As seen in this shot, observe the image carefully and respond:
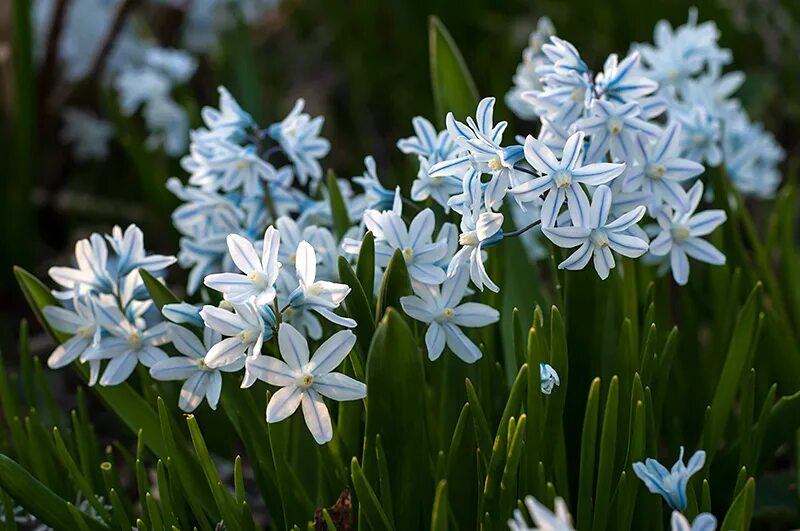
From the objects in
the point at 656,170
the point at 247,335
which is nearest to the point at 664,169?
the point at 656,170

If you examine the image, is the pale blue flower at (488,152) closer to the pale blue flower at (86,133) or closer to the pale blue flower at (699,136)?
the pale blue flower at (699,136)

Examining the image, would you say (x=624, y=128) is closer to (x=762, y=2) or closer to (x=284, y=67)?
(x=762, y=2)

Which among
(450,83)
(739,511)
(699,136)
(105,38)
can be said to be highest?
(105,38)

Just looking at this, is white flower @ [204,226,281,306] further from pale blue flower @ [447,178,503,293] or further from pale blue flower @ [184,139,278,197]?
pale blue flower @ [184,139,278,197]

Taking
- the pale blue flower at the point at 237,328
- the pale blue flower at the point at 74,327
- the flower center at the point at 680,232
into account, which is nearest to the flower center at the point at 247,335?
the pale blue flower at the point at 237,328

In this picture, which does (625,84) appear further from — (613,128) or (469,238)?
(469,238)
